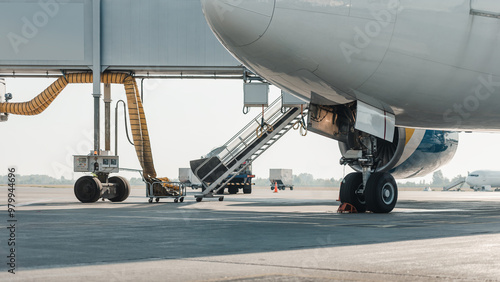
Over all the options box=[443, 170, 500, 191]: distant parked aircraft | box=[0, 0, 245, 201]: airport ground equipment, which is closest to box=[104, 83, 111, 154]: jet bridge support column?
box=[0, 0, 245, 201]: airport ground equipment

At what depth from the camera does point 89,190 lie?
23203 mm

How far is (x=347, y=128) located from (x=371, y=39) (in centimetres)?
384

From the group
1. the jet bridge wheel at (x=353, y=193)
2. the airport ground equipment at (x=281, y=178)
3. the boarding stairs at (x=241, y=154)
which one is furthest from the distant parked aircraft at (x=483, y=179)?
the jet bridge wheel at (x=353, y=193)

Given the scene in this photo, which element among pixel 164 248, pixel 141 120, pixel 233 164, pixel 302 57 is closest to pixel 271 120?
pixel 233 164

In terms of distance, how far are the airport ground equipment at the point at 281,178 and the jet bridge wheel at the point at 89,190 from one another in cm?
4860

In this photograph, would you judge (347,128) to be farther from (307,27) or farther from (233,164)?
(233,164)

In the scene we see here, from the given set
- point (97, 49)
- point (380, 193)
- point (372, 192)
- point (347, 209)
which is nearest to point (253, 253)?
point (372, 192)

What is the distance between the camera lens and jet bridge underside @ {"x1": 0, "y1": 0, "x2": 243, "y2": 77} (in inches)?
1014

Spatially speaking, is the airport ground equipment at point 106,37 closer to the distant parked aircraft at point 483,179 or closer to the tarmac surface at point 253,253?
the tarmac surface at point 253,253

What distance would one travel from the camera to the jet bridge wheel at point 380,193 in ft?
48.6

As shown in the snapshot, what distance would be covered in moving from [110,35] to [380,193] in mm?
14745

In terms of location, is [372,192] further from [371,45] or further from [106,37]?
[106,37]

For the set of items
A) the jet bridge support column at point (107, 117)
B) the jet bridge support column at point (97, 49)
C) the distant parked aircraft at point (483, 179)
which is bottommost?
the distant parked aircraft at point (483, 179)

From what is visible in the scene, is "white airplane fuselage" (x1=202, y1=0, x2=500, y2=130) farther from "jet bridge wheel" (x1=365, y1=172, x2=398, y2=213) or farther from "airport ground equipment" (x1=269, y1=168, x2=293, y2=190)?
"airport ground equipment" (x1=269, y1=168, x2=293, y2=190)
